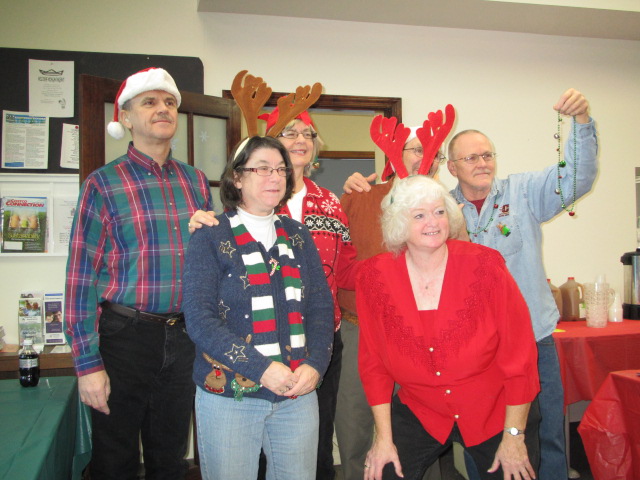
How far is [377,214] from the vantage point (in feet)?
6.42

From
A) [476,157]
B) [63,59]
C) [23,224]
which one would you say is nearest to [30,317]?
[23,224]

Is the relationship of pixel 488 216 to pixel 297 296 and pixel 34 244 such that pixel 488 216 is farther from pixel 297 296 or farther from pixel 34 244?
pixel 34 244

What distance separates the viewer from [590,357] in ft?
8.34

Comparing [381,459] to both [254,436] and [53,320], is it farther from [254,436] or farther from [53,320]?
[53,320]

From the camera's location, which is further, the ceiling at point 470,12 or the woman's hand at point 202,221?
the ceiling at point 470,12

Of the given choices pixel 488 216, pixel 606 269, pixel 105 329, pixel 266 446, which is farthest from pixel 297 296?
pixel 606 269

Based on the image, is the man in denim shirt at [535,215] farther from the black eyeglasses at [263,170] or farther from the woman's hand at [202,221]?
the woman's hand at [202,221]

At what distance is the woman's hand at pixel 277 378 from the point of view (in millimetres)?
1200

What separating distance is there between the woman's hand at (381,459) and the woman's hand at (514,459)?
303 millimetres

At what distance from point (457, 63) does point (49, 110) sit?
2714 mm

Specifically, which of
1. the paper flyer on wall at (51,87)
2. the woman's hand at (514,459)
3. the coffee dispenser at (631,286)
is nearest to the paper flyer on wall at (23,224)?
the paper flyer on wall at (51,87)

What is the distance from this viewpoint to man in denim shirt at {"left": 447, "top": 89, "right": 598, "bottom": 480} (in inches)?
71.8

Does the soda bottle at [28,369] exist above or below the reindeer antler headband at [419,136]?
below

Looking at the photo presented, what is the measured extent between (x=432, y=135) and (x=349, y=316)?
0.81 metres
